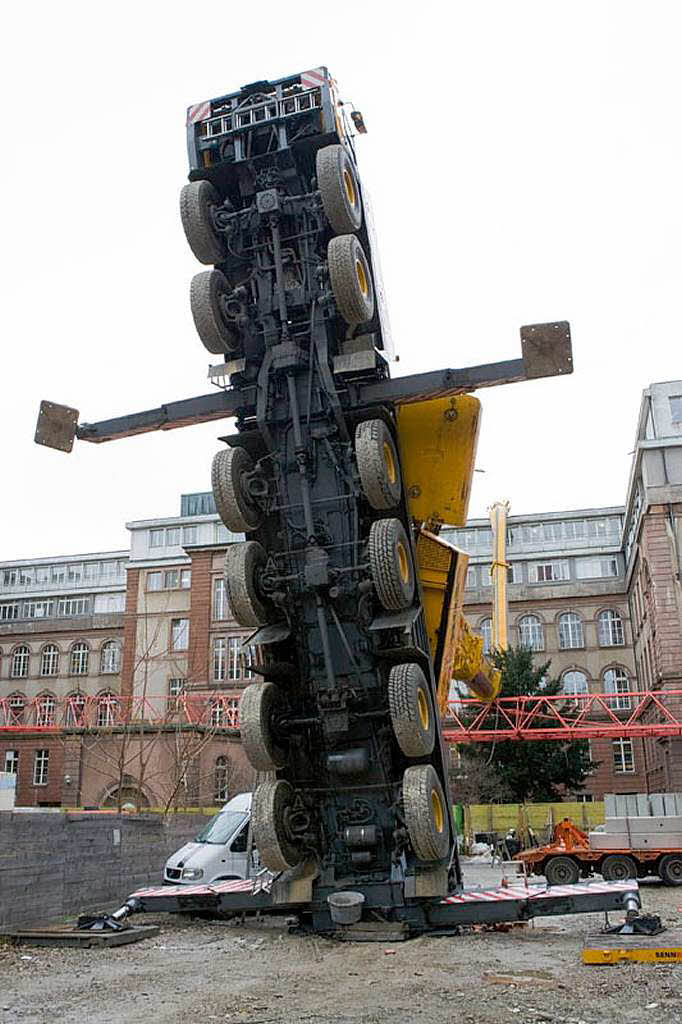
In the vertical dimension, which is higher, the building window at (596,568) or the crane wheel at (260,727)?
the building window at (596,568)

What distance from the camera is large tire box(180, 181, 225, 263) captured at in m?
12.8

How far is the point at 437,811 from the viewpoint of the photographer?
1166 cm

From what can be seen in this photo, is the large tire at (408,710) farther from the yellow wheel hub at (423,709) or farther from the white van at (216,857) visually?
the white van at (216,857)

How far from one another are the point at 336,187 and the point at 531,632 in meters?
55.4

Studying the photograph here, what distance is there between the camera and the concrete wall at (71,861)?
13820 mm

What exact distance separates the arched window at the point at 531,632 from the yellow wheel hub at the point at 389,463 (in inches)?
2108

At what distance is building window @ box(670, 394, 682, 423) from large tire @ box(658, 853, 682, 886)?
30.4 metres

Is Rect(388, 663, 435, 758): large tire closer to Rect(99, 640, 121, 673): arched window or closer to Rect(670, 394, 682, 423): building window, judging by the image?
Rect(670, 394, 682, 423): building window

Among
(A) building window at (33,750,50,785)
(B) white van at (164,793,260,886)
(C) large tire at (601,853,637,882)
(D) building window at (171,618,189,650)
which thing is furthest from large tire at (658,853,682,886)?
(D) building window at (171,618,189,650)

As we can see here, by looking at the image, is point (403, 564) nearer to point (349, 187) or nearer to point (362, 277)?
point (362, 277)

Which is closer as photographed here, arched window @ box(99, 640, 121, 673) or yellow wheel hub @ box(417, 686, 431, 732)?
yellow wheel hub @ box(417, 686, 431, 732)

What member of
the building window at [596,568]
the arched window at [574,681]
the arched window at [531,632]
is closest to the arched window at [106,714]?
the arched window at [531,632]

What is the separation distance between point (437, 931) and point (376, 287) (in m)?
8.04

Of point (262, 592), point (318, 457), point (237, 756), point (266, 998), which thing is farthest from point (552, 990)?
point (237, 756)
